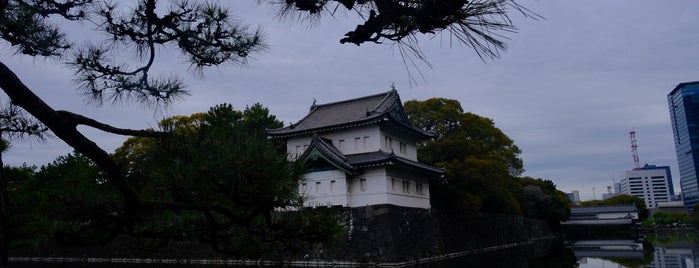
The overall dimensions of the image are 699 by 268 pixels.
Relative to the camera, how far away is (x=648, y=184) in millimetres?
92688

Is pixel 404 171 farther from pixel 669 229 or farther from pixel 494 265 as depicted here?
pixel 669 229

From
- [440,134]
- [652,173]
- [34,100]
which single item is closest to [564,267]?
[440,134]

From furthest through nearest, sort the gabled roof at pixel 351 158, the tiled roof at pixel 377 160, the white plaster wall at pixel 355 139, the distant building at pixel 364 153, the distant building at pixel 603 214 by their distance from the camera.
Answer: the distant building at pixel 603 214
the white plaster wall at pixel 355 139
the distant building at pixel 364 153
the gabled roof at pixel 351 158
the tiled roof at pixel 377 160

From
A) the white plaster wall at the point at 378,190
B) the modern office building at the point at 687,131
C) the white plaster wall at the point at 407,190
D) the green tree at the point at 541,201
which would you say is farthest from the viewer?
the modern office building at the point at 687,131

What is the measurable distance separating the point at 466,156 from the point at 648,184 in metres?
91.0

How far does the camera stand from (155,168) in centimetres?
213

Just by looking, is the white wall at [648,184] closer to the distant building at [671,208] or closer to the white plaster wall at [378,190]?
the distant building at [671,208]

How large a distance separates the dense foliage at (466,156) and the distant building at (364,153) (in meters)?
1.10

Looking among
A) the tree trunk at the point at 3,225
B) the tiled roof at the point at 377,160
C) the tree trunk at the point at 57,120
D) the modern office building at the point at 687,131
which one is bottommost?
the tree trunk at the point at 3,225

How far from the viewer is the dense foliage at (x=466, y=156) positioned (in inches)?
741

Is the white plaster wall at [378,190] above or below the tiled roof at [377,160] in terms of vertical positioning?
below

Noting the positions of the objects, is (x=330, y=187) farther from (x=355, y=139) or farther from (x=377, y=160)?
(x=355, y=139)

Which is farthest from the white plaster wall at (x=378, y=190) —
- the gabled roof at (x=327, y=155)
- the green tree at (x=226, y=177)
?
the green tree at (x=226, y=177)

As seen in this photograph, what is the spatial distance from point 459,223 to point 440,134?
4200mm
